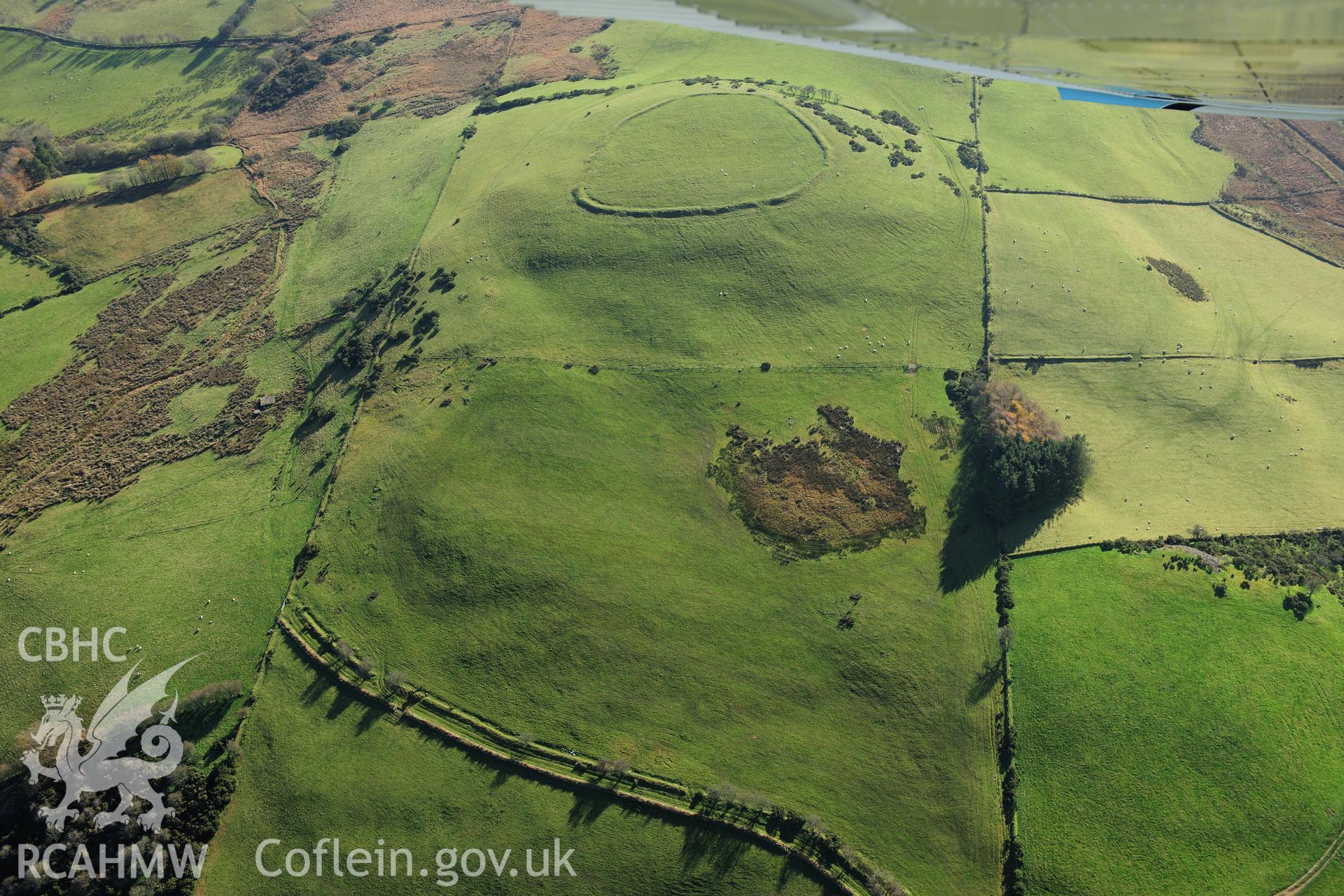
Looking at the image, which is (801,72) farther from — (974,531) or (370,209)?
(974,531)

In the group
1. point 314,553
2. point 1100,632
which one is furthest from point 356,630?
point 1100,632

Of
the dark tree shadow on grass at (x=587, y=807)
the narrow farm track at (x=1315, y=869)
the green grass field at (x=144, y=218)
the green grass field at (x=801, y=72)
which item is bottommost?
the narrow farm track at (x=1315, y=869)

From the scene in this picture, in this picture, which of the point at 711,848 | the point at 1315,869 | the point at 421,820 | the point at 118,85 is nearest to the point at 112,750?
the point at 421,820

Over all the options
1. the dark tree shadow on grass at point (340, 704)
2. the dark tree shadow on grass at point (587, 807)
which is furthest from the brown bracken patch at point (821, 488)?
the dark tree shadow on grass at point (340, 704)

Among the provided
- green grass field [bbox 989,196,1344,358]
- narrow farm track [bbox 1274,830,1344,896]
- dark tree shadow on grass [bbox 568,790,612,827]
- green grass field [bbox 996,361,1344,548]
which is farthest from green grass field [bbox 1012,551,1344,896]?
green grass field [bbox 989,196,1344,358]

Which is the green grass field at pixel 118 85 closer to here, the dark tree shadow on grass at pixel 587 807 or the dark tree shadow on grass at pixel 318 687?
the dark tree shadow on grass at pixel 318 687
